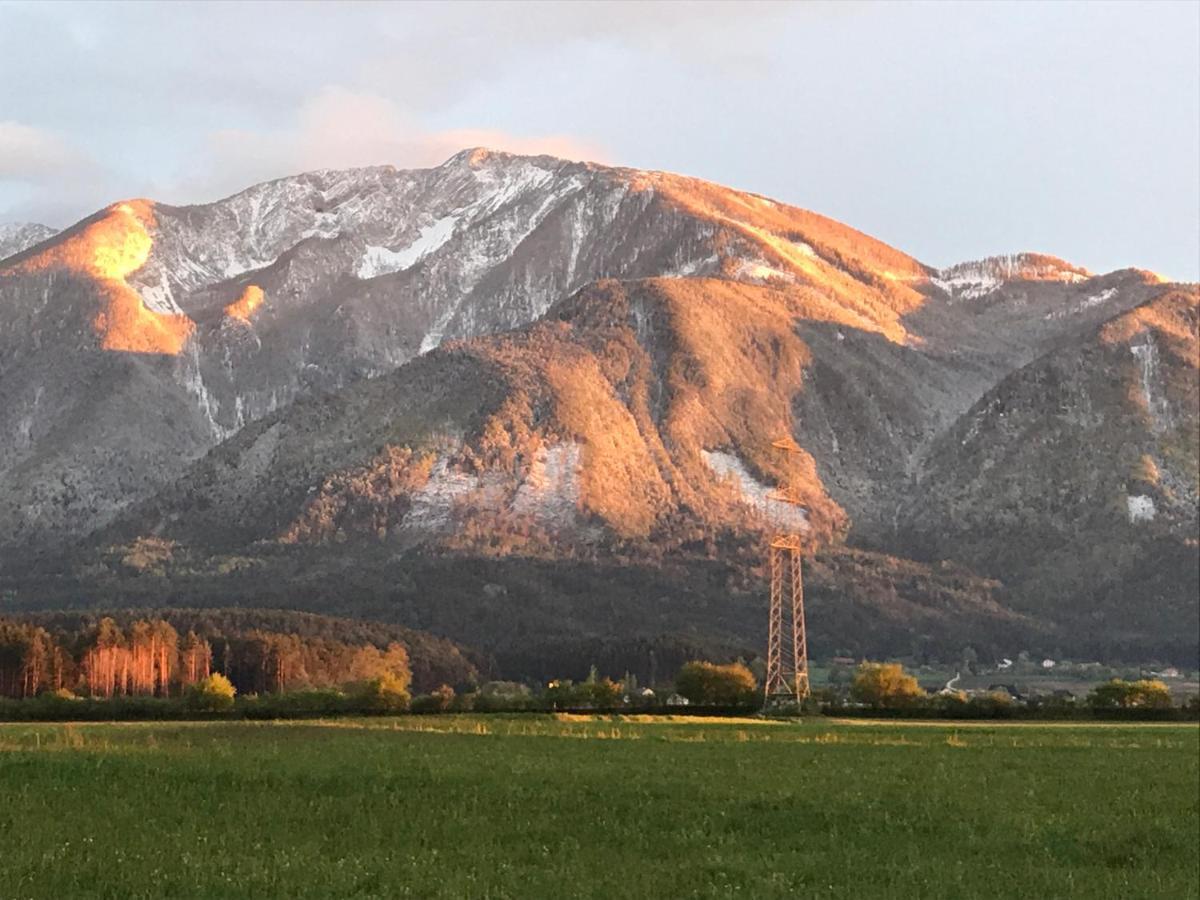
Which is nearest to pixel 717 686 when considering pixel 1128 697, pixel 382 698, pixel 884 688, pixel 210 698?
pixel 884 688

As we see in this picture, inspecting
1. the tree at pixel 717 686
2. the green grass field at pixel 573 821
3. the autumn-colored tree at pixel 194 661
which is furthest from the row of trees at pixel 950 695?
the autumn-colored tree at pixel 194 661

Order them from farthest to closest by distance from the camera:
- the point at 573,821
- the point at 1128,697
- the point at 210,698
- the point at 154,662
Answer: the point at 154,662, the point at 1128,697, the point at 210,698, the point at 573,821

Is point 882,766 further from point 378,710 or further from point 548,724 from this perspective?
point 378,710

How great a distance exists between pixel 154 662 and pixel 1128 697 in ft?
349

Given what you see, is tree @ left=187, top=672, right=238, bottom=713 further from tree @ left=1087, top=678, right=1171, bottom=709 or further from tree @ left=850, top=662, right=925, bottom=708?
tree @ left=1087, top=678, right=1171, bottom=709

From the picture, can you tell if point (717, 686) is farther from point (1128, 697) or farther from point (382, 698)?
point (1128, 697)

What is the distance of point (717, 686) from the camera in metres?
156

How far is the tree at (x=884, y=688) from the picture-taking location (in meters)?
155

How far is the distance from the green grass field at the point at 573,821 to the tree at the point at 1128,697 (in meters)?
78.6

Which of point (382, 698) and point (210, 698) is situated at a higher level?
point (210, 698)

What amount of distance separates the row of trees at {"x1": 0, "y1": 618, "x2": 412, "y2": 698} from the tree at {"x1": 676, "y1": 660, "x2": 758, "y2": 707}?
29.4 m

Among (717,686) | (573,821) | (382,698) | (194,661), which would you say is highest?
(573,821)

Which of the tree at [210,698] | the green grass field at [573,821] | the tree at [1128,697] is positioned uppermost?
the green grass field at [573,821]

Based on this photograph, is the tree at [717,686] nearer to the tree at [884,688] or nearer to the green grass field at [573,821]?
the tree at [884,688]
